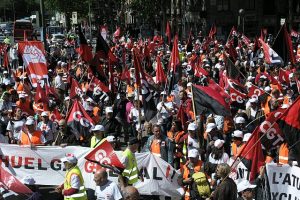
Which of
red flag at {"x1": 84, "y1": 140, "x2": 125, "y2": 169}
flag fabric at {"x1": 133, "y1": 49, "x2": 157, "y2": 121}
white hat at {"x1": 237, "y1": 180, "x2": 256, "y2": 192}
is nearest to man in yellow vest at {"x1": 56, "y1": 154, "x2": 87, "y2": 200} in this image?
red flag at {"x1": 84, "y1": 140, "x2": 125, "y2": 169}

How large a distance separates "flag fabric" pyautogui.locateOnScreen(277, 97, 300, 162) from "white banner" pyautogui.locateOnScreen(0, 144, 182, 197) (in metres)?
1.89

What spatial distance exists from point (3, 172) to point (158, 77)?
352 inches

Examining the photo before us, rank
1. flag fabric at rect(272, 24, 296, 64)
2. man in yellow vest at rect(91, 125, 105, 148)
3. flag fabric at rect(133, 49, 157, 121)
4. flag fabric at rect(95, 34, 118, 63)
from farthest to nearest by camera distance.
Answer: flag fabric at rect(272, 24, 296, 64) → flag fabric at rect(95, 34, 118, 63) → flag fabric at rect(133, 49, 157, 121) → man in yellow vest at rect(91, 125, 105, 148)

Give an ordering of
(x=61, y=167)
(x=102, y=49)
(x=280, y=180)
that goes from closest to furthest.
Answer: (x=280, y=180) < (x=61, y=167) < (x=102, y=49)

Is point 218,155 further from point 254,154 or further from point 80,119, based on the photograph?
point 80,119

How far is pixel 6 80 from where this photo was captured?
18328 millimetres

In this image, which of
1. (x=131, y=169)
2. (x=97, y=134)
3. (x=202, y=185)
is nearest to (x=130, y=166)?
(x=131, y=169)

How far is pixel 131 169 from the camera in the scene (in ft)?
29.1

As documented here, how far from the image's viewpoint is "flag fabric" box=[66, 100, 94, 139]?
11.7 meters

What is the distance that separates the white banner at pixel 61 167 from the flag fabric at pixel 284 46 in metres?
8.85

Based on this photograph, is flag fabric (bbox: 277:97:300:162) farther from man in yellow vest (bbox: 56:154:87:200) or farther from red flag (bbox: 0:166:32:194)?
red flag (bbox: 0:166:32:194)

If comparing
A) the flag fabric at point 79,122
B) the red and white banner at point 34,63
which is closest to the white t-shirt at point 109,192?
the flag fabric at point 79,122

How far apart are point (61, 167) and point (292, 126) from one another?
3.80 metres

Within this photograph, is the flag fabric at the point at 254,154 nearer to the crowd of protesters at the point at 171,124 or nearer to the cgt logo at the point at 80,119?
the crowd of protesters at the point at 171,124
